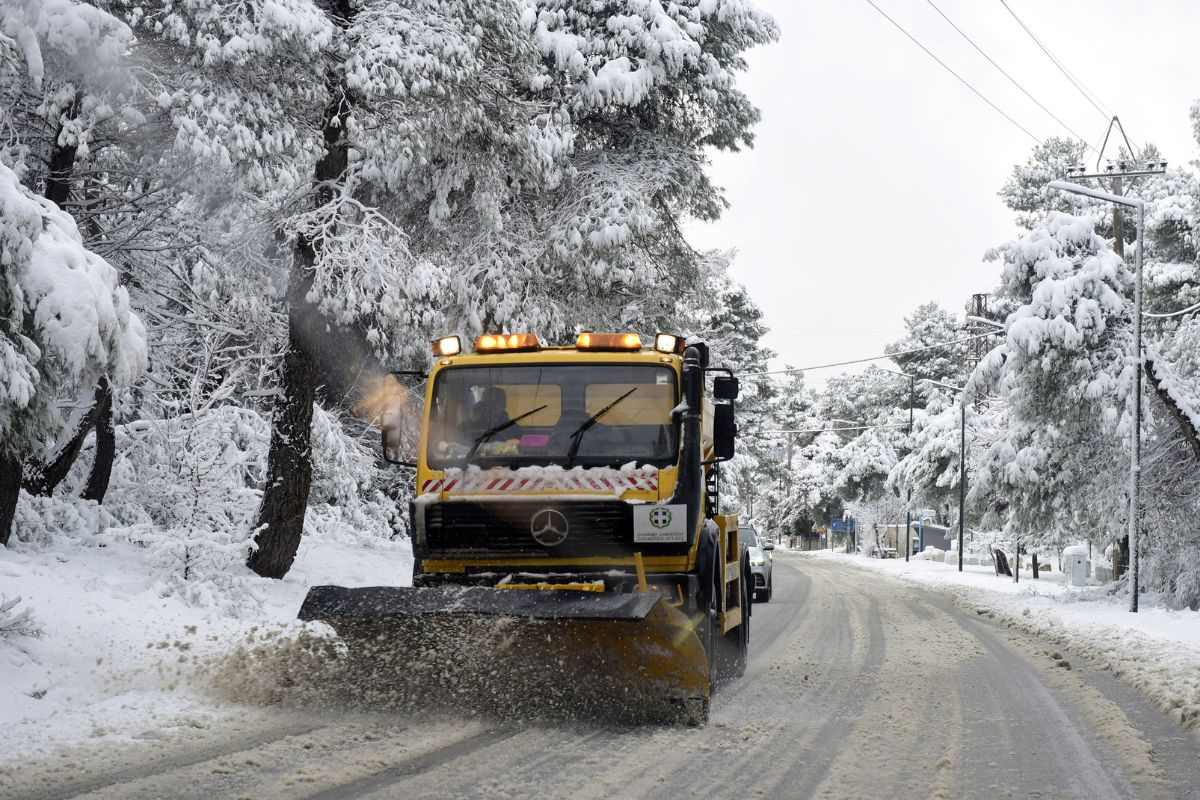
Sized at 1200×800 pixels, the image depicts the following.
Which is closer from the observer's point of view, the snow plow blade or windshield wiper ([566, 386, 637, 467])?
the snow plow blade

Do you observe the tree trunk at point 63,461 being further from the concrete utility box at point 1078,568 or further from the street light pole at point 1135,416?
the concrete utility box at point 1078,568

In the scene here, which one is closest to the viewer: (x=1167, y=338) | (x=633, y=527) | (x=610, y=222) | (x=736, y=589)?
(x=633, y=527)

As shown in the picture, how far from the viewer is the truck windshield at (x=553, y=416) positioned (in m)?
8.58

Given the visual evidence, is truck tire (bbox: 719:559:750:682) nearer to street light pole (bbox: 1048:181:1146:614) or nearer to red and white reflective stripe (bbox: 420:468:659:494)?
red and white reflective stripe (bbox: 420:468:659:494)

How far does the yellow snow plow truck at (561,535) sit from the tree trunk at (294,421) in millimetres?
5153

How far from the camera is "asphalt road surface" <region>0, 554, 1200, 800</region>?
590 cm

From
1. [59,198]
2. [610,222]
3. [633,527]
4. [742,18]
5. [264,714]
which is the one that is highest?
[742,18]

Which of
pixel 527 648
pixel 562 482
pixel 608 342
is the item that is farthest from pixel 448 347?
pixel 527 648

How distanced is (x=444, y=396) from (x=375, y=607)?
201 centimetres

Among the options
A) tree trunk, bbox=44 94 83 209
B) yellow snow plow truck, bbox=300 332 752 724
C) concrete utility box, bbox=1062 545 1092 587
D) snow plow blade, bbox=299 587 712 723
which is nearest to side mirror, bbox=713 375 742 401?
yellow snow plow truck, bbox=300 332 752 724

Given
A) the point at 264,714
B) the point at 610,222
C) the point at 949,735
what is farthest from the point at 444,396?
the point at 610,222

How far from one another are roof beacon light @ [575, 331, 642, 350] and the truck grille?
1492mm

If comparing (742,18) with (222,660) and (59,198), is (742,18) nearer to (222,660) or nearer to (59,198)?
(59,198)

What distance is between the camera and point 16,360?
673 cm
